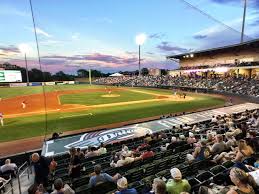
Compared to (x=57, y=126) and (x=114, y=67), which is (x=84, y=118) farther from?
(x=114, y=67)

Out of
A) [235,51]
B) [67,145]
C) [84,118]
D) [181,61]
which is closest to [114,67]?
[181,61]

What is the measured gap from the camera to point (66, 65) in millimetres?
81000

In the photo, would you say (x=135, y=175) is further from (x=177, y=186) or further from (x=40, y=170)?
(x=40, y=170)

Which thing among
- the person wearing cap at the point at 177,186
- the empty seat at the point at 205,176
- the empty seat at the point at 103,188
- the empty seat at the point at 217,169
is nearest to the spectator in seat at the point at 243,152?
the empty seat at the point at 217,169

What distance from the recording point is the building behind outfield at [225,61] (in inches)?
1746

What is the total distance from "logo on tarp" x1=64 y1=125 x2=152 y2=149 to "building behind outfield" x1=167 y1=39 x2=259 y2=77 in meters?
35.7

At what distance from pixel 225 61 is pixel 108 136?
48.5m

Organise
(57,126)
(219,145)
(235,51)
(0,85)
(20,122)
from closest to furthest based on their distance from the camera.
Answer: (219,145)
(57,126)
(20,122)
(235,51)
(0,85)

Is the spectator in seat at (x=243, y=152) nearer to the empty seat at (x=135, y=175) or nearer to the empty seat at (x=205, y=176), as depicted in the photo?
the empty seat at (x=205, y=176)

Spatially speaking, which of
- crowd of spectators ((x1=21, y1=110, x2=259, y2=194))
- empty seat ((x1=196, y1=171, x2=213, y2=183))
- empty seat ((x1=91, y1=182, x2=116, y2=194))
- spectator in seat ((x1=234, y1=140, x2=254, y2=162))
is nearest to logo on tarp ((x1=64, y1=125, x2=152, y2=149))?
crowd of spectators ((x1=21, y1=110, x2=259, y2=194))

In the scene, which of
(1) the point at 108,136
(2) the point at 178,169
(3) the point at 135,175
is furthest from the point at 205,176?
(1) the point at 108,136

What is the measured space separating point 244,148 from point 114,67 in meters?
125

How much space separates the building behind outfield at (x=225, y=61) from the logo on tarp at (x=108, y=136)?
117 feet

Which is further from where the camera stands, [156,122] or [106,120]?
[106,120]
